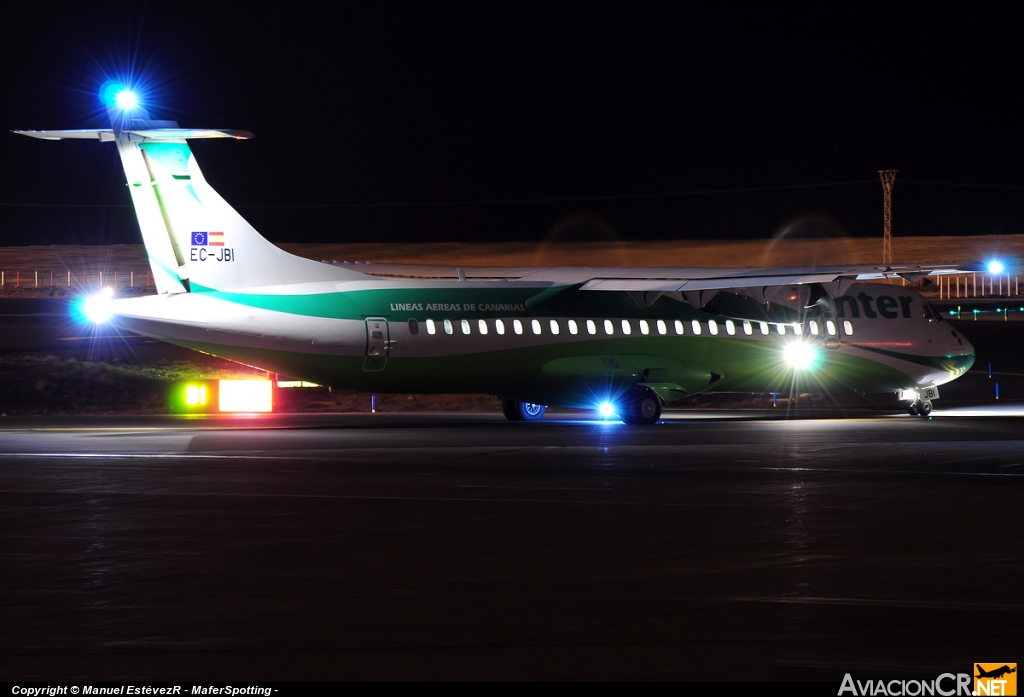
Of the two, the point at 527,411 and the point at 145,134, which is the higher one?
the point at 145,134

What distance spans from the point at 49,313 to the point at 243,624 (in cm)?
6556

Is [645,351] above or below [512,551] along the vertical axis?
above

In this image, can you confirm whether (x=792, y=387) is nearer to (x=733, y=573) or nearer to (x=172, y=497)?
(x=172, y=497)

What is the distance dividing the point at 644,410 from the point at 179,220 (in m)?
11.6

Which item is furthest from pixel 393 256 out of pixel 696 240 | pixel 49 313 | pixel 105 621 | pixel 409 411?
pixel 105 621

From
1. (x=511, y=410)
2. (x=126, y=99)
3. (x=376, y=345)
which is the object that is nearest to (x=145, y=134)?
(x=126, y=99)

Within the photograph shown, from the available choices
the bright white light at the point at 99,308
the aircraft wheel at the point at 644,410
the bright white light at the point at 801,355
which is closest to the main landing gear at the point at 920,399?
the bright white light at the point at 801,355

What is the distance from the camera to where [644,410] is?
32375 mm

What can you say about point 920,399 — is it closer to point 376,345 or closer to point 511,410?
point 511,410

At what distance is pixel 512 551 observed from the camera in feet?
39.1

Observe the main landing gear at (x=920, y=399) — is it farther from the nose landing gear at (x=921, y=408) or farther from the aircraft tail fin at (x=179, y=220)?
the aircraft tail fin at (x=179, y=220)

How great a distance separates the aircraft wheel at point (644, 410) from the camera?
106 ft

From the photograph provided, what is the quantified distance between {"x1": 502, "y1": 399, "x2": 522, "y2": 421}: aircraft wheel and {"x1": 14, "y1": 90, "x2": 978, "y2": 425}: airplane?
40 millimetres

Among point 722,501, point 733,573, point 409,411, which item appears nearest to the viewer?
point 733,573
